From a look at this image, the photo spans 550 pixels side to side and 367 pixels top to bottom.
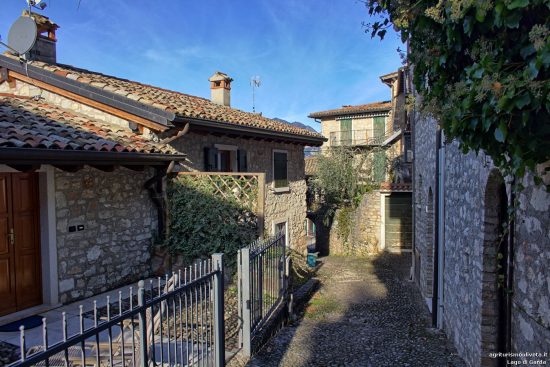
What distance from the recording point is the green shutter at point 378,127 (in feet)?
88.6

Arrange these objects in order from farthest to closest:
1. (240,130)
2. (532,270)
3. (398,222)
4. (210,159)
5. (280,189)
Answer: (398,222), (280,189), (240,130), (210,159), (532,270)

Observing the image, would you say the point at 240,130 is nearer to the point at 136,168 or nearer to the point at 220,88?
the point at 136,168

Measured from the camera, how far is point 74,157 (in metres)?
5.52

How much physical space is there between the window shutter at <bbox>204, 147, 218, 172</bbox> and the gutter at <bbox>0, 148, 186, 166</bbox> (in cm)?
170

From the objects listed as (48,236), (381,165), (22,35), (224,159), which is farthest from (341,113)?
(48,236)

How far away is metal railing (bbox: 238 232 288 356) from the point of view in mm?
4898

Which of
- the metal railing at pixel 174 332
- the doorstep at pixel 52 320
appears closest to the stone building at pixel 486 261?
the metal railing at pixel 174 332

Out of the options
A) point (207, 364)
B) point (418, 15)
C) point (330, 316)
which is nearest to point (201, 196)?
point (330, 316)

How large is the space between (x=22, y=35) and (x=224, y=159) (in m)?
4.85

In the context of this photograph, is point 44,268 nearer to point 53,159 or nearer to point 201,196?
point 53,159

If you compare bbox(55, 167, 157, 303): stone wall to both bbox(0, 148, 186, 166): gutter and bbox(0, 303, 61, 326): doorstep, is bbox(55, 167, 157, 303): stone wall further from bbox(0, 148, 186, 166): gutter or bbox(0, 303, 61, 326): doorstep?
bbox(0, 148, 186, 166): gutter

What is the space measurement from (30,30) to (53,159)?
3.89 metres

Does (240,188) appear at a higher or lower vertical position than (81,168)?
lower

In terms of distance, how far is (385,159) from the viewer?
2012 cm
